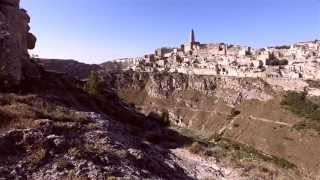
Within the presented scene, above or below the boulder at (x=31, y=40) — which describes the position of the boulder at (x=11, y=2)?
above

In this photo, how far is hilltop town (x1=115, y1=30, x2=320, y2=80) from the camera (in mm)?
133500

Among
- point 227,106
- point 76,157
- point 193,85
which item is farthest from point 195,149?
point 193,85

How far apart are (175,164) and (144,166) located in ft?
9.71

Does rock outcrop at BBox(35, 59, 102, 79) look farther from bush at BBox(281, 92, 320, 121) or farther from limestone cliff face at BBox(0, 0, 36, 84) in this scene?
limestone cliff face at BBox(0, 0, 36, 84)

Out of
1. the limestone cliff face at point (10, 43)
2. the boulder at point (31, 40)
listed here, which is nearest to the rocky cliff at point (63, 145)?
the limestone cliff face at point (10, 43)

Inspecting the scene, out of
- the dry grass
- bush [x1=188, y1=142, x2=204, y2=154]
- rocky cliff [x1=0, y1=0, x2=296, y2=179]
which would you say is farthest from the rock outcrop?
the dry grass

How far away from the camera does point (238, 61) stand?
505 ft

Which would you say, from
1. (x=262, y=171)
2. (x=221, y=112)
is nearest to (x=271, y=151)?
(x=221, y=112)

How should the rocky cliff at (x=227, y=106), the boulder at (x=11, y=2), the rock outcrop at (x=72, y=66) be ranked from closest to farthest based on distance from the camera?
the boulder at (x=11, y=2) < the rocky cliff at (x=227, y=106) < the rock outcrop at (x=72, y=66)

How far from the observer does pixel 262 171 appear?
20109 mm

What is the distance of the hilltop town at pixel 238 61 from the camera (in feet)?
438

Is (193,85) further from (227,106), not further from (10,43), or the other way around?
(10,43)

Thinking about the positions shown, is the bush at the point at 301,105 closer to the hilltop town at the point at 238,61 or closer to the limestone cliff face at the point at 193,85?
the limestone cliff face at the point at 193,85

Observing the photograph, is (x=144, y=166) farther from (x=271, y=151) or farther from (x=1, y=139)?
(x=271, y=151)
